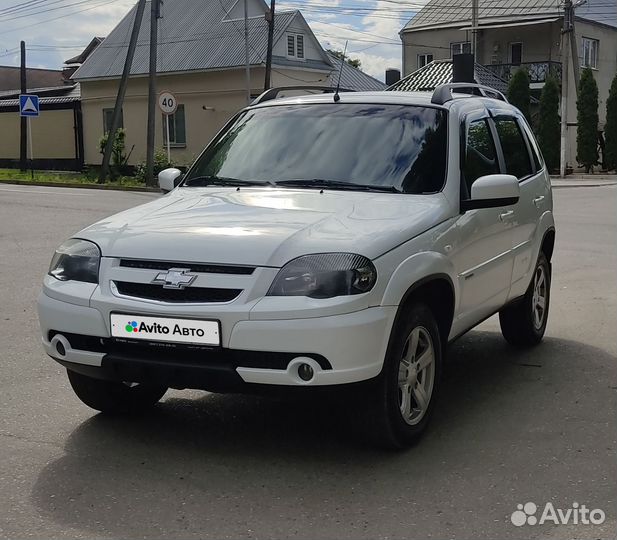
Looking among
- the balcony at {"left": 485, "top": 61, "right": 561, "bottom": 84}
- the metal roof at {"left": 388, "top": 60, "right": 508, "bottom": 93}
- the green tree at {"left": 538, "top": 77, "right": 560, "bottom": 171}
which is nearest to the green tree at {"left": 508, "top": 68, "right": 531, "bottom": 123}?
the green tree at {"left": 538, "top": 77, "right": 560, "bottom": 171}

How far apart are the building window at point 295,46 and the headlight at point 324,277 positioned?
1496 inches

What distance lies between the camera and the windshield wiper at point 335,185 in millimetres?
4918

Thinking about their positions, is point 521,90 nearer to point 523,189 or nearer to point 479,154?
point 523,189

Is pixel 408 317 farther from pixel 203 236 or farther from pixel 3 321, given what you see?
pixel 3 321

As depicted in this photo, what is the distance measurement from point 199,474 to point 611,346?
3.86m

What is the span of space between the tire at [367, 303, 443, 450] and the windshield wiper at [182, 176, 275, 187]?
4.21ft

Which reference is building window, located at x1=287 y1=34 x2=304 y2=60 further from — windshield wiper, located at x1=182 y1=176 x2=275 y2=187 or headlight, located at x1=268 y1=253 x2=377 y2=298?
headlight, located at x1=268 y1=253 x2=377 y2=298

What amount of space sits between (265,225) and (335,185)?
32.8 inches

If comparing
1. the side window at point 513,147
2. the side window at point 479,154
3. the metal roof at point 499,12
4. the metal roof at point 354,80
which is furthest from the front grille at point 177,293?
the metal roof at point 499,12

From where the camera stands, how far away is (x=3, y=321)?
24.8ft

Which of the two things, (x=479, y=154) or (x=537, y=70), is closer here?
(x=479, y=154)

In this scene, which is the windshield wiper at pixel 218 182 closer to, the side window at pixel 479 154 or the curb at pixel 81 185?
the side window at pixel 479 154

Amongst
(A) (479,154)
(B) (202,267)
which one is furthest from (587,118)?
(B) (202,267)

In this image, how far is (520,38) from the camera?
46.4 meters
